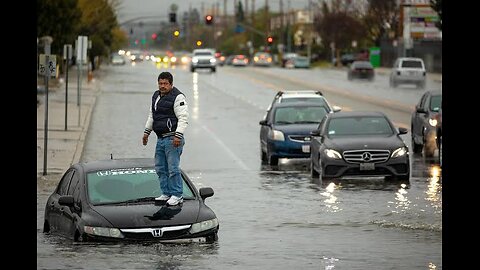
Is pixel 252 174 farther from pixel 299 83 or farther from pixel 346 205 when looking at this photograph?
pixel 299 83

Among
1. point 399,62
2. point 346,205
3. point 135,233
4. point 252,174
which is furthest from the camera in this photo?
point 399,62

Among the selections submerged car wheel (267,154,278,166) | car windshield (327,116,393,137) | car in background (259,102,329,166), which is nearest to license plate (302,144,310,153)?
car in background (259,102,329,166)

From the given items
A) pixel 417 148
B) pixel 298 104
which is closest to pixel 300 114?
pixel 298 104

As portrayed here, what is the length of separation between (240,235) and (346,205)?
4768 millimetres

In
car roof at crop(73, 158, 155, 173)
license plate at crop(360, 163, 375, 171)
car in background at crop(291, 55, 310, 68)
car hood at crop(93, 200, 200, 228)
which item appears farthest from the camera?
car in background at crop(291, 55, 310, 68)

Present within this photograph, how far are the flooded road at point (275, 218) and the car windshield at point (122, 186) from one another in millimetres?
698

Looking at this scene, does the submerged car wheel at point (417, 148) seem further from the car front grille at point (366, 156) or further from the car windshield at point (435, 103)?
the car front grille at point (366, 156)

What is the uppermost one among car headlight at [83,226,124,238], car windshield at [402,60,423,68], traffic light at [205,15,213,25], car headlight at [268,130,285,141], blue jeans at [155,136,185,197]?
traffic light at [205,15,213,25]

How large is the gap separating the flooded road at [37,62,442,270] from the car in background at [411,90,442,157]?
491 millimetres

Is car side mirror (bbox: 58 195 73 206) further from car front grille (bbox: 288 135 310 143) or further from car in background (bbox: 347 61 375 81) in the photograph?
car in background (bbox: 347 61 375 81)

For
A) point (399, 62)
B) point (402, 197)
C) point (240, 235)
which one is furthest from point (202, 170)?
point (399, 62)

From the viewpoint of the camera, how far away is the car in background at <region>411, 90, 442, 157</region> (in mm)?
33600

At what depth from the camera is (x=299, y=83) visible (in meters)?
85.8
